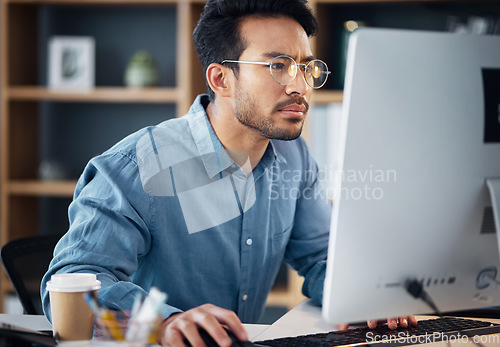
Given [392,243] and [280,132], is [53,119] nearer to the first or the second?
[280,132]

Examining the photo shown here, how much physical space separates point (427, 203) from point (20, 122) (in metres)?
2.52

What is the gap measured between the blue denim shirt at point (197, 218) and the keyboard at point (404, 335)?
1.00 feet

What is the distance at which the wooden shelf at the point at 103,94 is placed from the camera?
2.76m

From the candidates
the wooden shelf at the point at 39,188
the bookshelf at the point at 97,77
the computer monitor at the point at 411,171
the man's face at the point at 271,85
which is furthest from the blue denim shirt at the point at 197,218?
the wooden shelf at the point at 39,188

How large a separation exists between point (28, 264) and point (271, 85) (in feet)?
2.52

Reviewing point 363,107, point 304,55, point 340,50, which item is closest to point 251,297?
point 304,55

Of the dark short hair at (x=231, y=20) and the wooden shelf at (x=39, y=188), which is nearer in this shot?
Result: the dark short hair at (x=231, y=20)

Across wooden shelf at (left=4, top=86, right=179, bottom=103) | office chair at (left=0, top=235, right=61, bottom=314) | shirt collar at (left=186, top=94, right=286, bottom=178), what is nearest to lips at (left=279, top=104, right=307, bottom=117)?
shirt collar at (left=186, top=94, right=286, bottom=178)

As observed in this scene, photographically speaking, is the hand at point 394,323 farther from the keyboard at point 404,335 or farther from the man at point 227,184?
the man at point 227,184

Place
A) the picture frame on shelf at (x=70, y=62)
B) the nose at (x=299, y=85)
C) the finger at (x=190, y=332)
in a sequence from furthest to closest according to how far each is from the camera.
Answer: the picture frame on shelf at (x=70, y=62)
the nose at (x=299, y=85)
the finger at (x=190, y=332)

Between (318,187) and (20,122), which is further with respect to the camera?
(20,122)

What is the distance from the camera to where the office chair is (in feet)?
4.67

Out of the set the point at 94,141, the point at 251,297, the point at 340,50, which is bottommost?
the point at 251,297

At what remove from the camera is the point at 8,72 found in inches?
111
